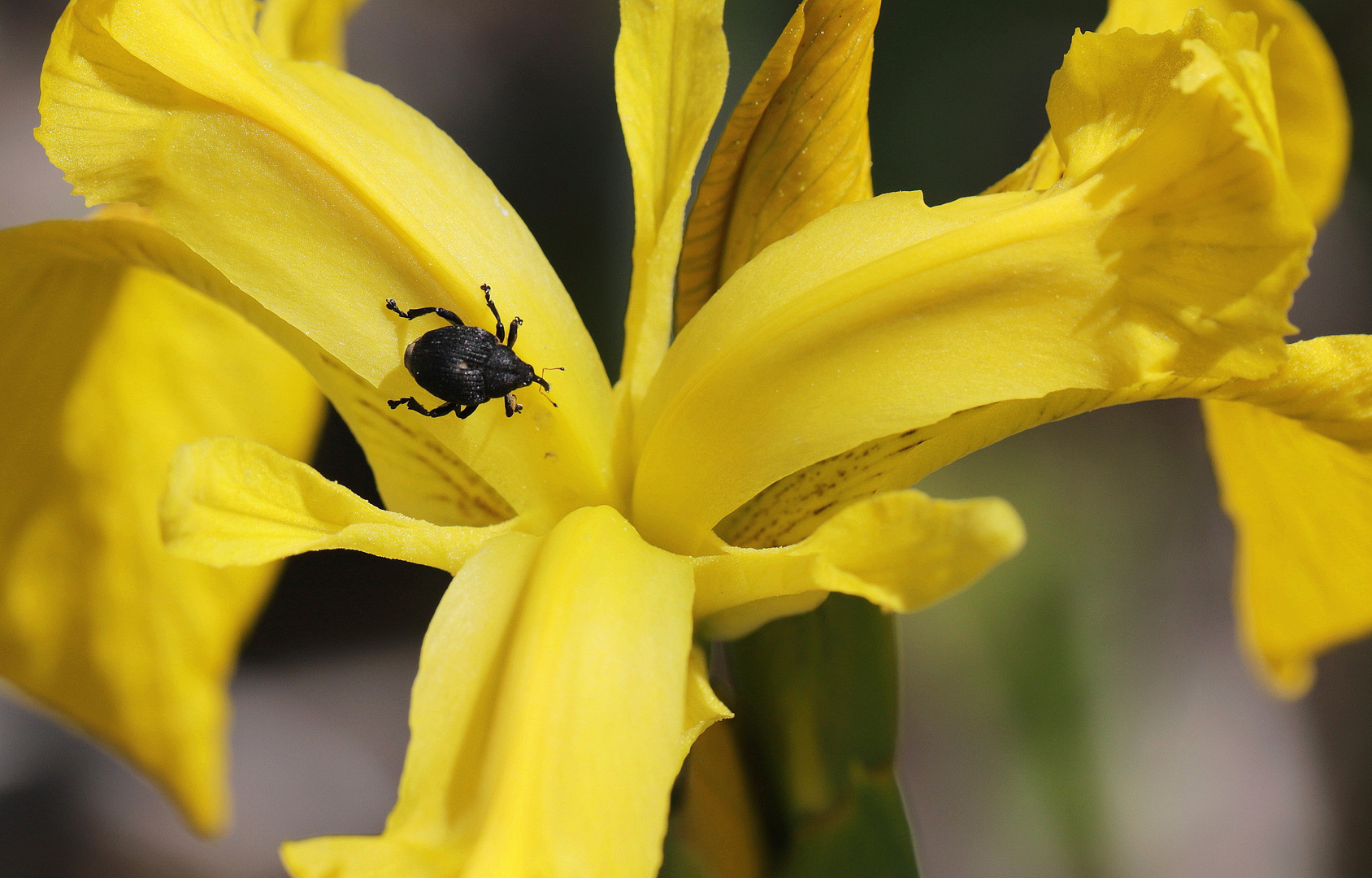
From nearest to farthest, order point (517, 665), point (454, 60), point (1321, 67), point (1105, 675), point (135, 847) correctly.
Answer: point (517, 665) < point (1321, 67) < point (1105, 675) < point (135, 847) < point (454, 60)

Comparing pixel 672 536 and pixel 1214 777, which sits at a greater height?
pixel 1214 777

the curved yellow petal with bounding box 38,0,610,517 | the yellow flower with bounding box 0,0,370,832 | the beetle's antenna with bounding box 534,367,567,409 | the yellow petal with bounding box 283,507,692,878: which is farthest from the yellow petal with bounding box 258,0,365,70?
the yellow petal with bounding box 283,507,692,878

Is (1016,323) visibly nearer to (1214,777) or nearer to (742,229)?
(742,229)

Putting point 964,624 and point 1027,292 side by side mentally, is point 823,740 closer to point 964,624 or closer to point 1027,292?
point 1027,292

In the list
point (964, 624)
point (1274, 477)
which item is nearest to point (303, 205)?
point (1274, 477)

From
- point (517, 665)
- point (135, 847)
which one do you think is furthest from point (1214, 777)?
point (135, 847)

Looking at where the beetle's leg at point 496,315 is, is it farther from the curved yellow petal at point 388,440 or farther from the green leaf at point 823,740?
the green leaf at point 823,740

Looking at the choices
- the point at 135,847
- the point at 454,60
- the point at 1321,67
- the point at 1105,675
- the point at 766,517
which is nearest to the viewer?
the point at 766,517
